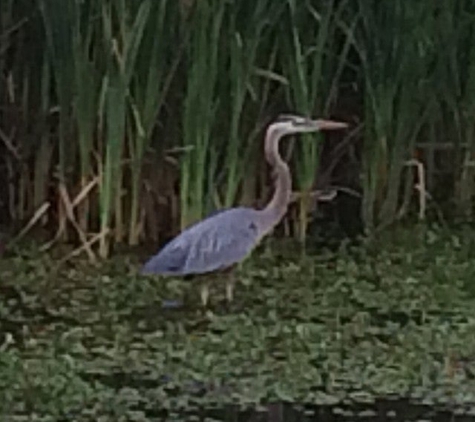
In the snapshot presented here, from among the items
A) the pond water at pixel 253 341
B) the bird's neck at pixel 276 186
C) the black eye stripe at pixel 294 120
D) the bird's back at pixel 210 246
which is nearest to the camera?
the pond water at pixel 253 341

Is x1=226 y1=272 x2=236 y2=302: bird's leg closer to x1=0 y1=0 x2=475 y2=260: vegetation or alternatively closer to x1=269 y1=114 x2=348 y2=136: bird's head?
x1=0 y1=0 x2=475 y2=260: vegetation

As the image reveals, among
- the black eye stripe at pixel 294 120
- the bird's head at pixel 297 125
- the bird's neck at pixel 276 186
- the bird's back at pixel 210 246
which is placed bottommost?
the bird's back at pixel 210 246

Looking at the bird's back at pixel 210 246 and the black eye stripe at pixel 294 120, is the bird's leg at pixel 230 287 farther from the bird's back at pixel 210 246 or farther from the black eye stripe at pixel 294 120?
the black eye stripe at pixel 294 120

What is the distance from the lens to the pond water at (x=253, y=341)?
4449mm

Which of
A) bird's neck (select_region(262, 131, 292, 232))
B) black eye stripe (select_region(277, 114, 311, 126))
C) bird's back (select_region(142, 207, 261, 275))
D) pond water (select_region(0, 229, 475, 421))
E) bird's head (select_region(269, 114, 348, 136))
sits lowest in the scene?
pond water (select_region(0, 229, 475, 421))

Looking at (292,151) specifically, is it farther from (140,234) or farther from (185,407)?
(185,407)

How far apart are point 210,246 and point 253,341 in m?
0.53

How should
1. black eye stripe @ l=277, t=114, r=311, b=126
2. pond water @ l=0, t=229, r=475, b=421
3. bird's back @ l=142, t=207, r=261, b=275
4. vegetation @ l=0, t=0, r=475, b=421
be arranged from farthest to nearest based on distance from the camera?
black eye stripe @ l=277, t=114, r=311, b=126 → bird's back @ l=142, t=207, r=261, b=275 → vegetation @ l=0, t=0, r=475, b=421 → pond water @ l=0, t=229, r=475, b=421

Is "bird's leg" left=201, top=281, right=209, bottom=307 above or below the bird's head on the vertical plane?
below

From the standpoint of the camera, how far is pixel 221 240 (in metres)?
5.46

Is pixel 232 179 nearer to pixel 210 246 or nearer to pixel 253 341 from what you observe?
pixel 210 246

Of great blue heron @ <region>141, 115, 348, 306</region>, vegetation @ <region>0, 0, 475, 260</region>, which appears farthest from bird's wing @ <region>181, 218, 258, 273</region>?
vegetation @ <region>0, 0, 475, 260</region>

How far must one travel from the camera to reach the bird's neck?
5680mm

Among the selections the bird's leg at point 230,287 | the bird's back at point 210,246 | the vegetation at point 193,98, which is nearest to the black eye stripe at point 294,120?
the vegetation at point 193,98
